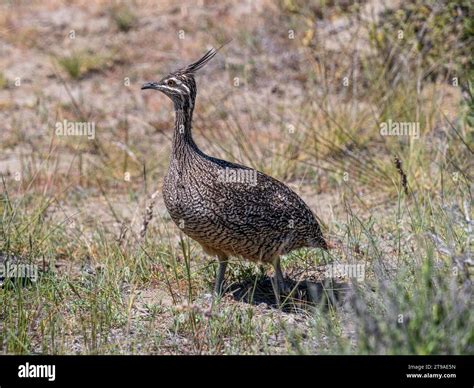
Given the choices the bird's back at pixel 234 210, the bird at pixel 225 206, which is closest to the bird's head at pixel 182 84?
the bird at pixel 225 206

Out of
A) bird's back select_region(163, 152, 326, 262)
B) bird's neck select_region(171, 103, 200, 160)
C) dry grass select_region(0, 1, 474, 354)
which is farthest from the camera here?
bird's neck select_region(171, 103, 200, 160)

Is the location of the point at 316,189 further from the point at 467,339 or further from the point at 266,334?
the point at 467,339

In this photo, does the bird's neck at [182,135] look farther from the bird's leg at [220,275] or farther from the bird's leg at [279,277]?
the bird's leg at [279,277]

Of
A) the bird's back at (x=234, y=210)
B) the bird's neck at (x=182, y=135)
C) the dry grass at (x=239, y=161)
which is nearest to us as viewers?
the dry grass at (x=239, y=161)

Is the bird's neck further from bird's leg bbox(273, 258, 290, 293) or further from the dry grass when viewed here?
bird's leg bbox(273, 258, 290, 293)

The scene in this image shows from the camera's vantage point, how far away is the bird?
6.12 meters

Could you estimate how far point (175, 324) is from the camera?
5805mm

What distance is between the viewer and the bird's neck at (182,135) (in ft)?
21.1

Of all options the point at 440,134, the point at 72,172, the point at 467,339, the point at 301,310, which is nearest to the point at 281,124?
the point at 440,134

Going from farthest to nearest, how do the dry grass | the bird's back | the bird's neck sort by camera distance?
the bird's neck → the bird's back → the dry grass

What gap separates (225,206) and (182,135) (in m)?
0.66

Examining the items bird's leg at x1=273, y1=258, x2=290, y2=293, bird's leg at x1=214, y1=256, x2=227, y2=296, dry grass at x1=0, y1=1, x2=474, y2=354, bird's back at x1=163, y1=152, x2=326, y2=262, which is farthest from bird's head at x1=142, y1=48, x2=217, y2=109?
bird's leg at x1=273, y1=258, x2=290, y2=293

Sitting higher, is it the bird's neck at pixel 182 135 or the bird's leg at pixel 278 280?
the bird's neck at pixel 182 135

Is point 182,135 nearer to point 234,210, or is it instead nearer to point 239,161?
point 234,210
